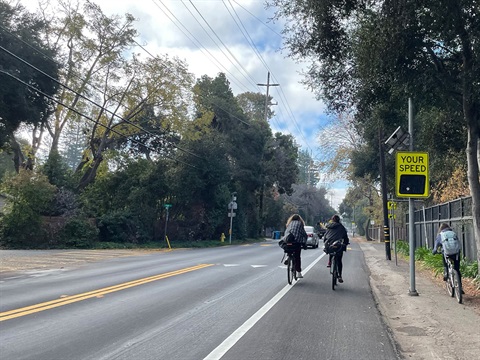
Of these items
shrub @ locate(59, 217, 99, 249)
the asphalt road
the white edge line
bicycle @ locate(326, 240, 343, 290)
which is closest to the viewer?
the white edge line

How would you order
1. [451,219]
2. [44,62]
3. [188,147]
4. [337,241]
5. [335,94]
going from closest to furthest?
[337,241], [335,94], [451,219], [44,62], [188,147]

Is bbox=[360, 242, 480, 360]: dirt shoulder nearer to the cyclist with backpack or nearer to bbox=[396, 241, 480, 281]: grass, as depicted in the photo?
bbox=[396, 241, 480, 281]: grass

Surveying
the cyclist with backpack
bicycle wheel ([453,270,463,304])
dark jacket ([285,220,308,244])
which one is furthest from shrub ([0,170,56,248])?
bicycle wheel ([453,270,463,304])

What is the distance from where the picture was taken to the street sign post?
10375 millimetres

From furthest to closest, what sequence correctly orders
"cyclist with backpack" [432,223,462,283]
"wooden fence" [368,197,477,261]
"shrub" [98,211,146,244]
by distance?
"shrub" [98,211,146,244] → "wooden fence" [368,197,477,261] → "cyclist with backpack" [432,223,462,283]

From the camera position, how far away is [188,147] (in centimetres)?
3647

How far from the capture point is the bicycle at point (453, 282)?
9.46 metres

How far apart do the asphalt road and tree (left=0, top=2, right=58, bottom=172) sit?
1249cm

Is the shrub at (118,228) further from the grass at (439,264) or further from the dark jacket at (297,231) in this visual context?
the dark jacket at (297,231)

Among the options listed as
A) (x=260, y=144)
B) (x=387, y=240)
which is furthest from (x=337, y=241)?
(x=260, y=144)

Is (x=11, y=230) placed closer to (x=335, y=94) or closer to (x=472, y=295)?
(x=335, y=94)

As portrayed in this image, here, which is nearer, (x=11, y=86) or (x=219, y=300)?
(x=219, y=300)

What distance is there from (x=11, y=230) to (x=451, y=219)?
23.6 metres

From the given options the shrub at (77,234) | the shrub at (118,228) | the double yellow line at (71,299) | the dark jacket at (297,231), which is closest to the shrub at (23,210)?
the shrub at (77,234)
